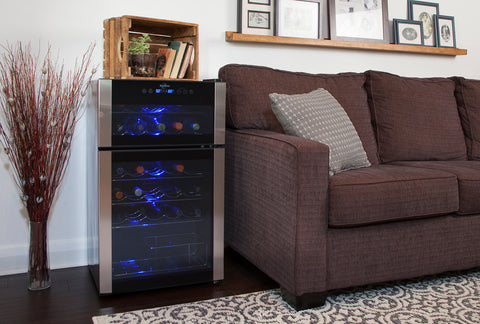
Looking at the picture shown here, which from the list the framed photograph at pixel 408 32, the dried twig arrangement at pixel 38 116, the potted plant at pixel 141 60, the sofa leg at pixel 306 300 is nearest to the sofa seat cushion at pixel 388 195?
the sofa leg at pixel 306 300

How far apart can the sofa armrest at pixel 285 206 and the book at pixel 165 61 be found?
436 mm

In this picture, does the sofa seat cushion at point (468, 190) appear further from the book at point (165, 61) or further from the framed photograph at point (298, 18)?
the book at point (165, 61)

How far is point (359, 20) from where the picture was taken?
10.9 ft

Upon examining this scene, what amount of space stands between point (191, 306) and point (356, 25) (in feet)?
6.70

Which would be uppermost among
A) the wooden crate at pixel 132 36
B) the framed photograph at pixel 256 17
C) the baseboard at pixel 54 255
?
the framed photograph at pixel 256 17

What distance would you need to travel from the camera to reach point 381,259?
7.27 ft

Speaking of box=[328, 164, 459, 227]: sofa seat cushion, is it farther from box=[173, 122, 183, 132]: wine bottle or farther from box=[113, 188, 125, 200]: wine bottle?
box=[113, 188, 125, 200]: wine bottle

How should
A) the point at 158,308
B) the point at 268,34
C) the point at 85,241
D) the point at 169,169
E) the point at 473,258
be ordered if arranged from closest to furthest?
the point at 158,308
the point at 169,169
the point at 473,258
the point at 85,241
the point at 268,34

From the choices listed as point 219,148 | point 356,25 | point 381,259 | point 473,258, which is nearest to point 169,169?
point 219,148

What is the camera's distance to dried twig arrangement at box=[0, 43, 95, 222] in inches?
90.2

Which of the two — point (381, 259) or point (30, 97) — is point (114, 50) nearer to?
point (30, 97)

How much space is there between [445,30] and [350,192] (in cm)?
205

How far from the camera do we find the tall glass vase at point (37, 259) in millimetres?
2295

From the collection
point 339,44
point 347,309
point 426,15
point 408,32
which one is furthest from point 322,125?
point 426,15
